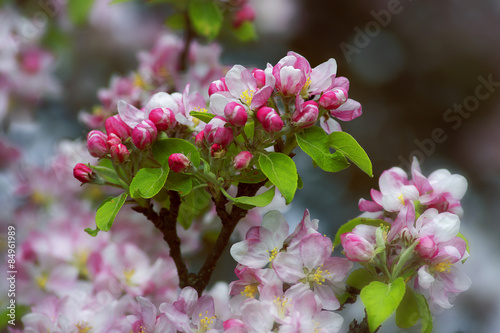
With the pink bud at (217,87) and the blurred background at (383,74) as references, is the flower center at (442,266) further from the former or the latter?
the blurred background at (383,74)

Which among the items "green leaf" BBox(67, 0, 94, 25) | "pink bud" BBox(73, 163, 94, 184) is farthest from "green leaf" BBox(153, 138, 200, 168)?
"green leaf" BBox(67, 0, 94, 25)

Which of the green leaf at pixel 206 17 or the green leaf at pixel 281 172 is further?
the green leaf at pixel 206 17

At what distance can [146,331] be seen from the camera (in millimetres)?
865

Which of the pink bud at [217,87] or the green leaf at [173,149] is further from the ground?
the pink bud at [217,87]

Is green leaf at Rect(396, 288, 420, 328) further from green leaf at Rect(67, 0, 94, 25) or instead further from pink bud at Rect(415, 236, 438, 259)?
green leaf at Rect(67, 0, 94, 25)

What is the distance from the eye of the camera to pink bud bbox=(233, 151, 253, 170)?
0.79 meters

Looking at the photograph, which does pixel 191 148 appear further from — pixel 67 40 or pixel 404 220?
pixel 67 40

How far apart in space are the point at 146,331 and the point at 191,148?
0.28 meters

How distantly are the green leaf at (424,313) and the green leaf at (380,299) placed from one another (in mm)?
75

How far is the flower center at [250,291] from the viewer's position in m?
0.84

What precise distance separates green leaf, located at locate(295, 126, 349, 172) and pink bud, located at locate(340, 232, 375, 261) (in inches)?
3.9

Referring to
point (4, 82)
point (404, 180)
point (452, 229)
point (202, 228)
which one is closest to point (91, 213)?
point (202, 228)

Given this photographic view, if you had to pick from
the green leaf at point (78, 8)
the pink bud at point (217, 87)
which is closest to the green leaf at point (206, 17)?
the green leaf at point (78, 8)

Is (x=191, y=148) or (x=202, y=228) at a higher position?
(x=191, y=148)
